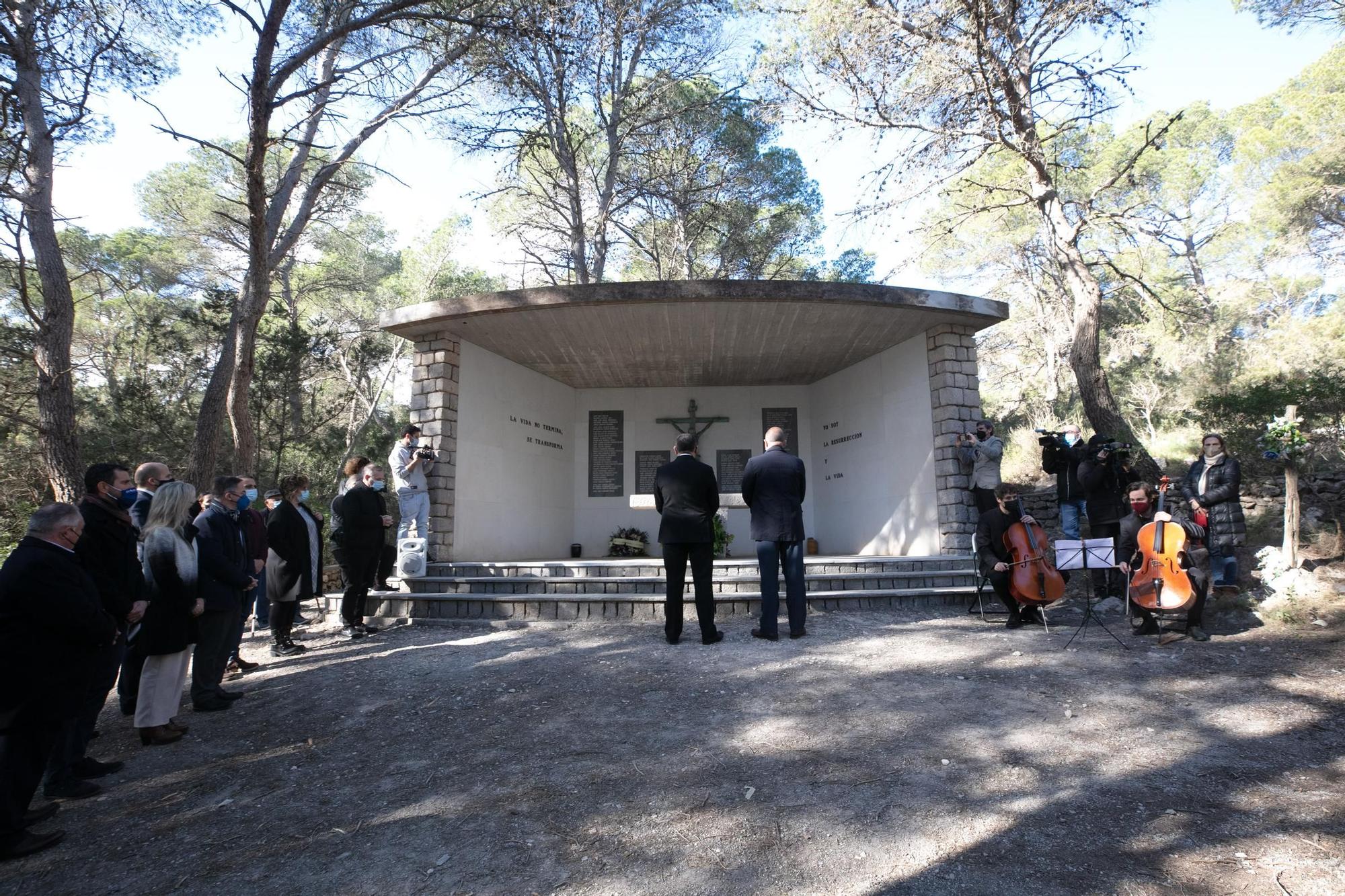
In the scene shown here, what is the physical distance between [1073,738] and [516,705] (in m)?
2.79

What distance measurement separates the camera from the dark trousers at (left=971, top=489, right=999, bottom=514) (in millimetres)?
6855

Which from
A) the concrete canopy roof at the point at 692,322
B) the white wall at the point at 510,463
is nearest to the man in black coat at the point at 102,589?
Result: the concrete canopy roof at the point at 692,322

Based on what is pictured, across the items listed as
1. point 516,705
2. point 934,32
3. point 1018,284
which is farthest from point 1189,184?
point 516,705

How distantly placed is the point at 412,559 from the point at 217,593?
102 inches

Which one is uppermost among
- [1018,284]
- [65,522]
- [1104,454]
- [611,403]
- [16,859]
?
[1018,284]

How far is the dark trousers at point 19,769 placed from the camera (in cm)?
239

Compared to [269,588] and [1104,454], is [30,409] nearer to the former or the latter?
[269,588]

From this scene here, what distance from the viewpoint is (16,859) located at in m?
2.38

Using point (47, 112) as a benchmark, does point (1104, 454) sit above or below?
below

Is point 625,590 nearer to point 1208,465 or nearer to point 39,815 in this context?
point 39,815

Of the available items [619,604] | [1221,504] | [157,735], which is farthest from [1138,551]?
[157,735]

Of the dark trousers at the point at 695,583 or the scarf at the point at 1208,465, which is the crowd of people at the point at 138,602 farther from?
the scarf at the point at 1208,465

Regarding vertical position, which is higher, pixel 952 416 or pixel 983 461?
pixel 952 416

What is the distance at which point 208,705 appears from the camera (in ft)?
13.4
